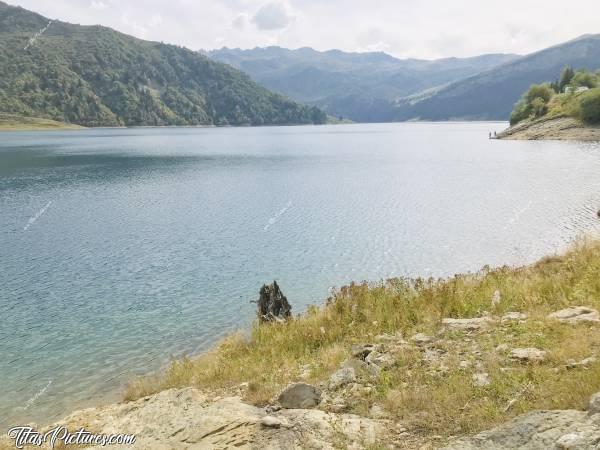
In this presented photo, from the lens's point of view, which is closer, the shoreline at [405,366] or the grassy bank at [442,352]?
the grassy bank at [442,352]

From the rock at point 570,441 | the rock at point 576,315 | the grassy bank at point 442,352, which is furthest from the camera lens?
the rock at point 576,315

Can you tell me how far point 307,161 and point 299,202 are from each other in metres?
62.6

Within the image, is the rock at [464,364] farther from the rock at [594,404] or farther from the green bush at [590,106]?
the green bush at [590,106]

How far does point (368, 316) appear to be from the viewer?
1819 centimetres

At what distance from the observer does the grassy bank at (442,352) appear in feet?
32.8

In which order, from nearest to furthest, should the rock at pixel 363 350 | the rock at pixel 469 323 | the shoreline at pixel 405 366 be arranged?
the shoreline at pixel 405 366 → the rock at pixel 363 350 → the rock at pixel 469 323

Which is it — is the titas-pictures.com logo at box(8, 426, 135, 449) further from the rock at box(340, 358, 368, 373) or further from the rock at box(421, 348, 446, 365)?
the rock at box(421, 348, 446, 365)

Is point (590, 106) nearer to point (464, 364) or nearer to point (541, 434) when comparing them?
point (464, 364)

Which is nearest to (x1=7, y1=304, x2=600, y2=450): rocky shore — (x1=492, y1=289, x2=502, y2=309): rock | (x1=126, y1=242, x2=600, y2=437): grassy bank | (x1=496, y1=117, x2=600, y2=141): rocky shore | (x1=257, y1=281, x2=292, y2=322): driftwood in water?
(x1=126, y1=242, x2=600, y2=437): grassy bank

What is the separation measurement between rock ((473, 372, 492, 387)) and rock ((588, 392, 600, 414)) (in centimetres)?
259

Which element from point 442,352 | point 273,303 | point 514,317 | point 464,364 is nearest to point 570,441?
point 464,364

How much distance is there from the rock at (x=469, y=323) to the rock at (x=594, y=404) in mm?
5904

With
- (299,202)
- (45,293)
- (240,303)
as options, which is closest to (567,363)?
(240,303)

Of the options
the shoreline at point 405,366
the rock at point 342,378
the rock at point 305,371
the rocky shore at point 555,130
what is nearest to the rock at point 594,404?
the shoreline at point 405,366
